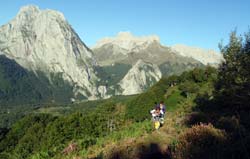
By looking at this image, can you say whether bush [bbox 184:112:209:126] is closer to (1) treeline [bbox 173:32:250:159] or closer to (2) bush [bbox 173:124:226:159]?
(1) treeline [bbox 173:32:250:159]

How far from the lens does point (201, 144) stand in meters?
12.6

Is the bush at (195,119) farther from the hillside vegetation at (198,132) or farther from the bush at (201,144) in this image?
the bush at (201,144)

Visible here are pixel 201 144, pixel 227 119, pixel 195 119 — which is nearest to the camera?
pixel 201 144

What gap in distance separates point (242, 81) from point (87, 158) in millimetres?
16448

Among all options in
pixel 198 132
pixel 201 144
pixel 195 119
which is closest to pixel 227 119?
pixel 195 119

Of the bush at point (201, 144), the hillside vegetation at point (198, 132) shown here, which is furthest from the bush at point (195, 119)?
the bush at point (201, 144)

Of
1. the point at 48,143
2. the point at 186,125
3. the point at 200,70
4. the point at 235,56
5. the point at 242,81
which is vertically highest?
the point at 200,70

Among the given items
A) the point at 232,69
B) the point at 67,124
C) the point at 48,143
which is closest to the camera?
the point at 232,69

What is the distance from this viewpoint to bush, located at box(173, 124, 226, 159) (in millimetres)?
11395

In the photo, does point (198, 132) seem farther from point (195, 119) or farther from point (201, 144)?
point (195, 119)

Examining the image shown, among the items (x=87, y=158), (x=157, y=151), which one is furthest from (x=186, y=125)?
(x=87, y=158)

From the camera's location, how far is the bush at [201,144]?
449 inches

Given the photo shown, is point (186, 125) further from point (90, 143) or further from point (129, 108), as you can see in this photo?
point (129, 108)

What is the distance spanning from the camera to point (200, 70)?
113 m
